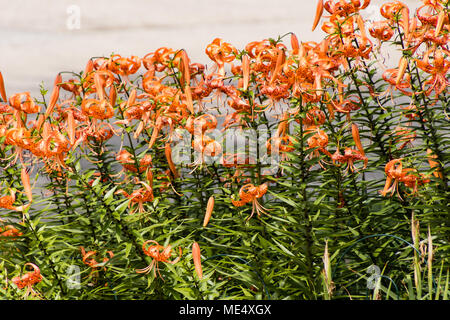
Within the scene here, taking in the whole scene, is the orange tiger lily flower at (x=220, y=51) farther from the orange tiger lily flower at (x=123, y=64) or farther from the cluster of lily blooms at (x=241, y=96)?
the orange tiger lily flower at (x=123, y=64)

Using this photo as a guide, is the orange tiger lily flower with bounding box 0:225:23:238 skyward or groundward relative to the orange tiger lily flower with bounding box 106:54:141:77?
groundward

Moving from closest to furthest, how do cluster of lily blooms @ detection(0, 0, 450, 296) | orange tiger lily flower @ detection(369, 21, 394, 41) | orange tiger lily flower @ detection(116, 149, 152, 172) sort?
cluster of lily blooms @ detection(0, 0, 450, 296), orange tiger lily flower @ detection(369, 21, 394, 41), orange tiger lily flower @ detection(116, 149, 152, 172)

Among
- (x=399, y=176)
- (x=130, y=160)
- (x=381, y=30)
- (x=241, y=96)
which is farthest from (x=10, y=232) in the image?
(x=381, y=30)

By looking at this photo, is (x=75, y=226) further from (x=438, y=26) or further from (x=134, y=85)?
(x=438, y=26)

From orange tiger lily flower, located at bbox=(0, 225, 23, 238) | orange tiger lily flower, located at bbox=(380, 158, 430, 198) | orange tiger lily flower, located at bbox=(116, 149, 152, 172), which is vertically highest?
orange tiger lily flower, located at bbox=(116, 149, 152, 172)

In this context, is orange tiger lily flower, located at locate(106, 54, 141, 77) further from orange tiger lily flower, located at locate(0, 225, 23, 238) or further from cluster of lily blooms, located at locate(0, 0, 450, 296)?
orange tiger lily flower, located at locate(0, 225, 23, 238)

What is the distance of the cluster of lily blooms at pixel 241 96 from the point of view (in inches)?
77.7

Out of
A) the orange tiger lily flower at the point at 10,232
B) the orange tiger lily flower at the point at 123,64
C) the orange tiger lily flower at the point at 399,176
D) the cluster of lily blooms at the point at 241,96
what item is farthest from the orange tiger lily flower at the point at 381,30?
the orange tiger lily flower at the point at 10,232

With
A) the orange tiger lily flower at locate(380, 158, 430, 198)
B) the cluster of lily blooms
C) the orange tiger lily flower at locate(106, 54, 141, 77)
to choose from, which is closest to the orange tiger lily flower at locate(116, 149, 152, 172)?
the cluster of lily blooms

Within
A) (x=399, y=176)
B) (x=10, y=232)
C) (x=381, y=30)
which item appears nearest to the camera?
(x=399, y=176)

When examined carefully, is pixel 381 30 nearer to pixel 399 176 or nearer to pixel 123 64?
pixel 399 176

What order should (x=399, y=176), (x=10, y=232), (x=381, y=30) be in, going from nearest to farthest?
(x=399, y=176)
(x=381, y=30)
(x=10, y=232)

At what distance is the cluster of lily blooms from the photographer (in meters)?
1.97

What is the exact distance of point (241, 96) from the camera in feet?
7.38
